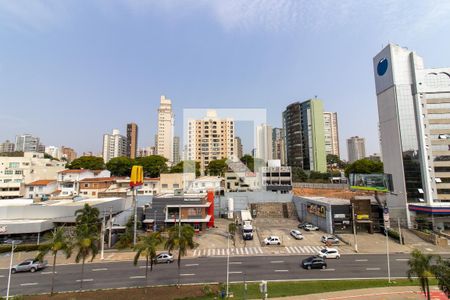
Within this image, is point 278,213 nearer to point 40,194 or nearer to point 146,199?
point 146,199

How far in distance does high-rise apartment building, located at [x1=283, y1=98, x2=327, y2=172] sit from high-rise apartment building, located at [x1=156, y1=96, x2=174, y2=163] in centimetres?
8017

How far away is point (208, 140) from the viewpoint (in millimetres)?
133125

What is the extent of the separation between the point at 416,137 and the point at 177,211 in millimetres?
55580

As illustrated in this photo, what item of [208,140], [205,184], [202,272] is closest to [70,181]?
[205,184]

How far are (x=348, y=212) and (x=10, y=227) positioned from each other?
214ft

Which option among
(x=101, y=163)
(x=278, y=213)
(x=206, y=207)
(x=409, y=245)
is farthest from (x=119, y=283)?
(x=101, y=163)

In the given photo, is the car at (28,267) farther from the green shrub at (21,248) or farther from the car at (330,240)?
the car at (330,240)

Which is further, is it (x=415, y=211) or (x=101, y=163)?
(x=101, y=163)

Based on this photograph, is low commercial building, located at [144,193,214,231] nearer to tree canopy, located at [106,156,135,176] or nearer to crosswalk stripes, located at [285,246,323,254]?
crosswalk stripes, located at [285,246,323,254]

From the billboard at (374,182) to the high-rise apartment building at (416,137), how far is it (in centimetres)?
576

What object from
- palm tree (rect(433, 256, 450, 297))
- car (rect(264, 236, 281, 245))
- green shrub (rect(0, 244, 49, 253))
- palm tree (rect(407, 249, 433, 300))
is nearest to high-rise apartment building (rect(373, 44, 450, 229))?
car (rect(264, 236, 281, 245))

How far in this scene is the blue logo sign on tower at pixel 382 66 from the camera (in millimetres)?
61869

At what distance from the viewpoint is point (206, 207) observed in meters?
56.3

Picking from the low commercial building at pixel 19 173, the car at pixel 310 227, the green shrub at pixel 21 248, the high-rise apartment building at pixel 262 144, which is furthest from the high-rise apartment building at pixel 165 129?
the car at pixel 310 227
